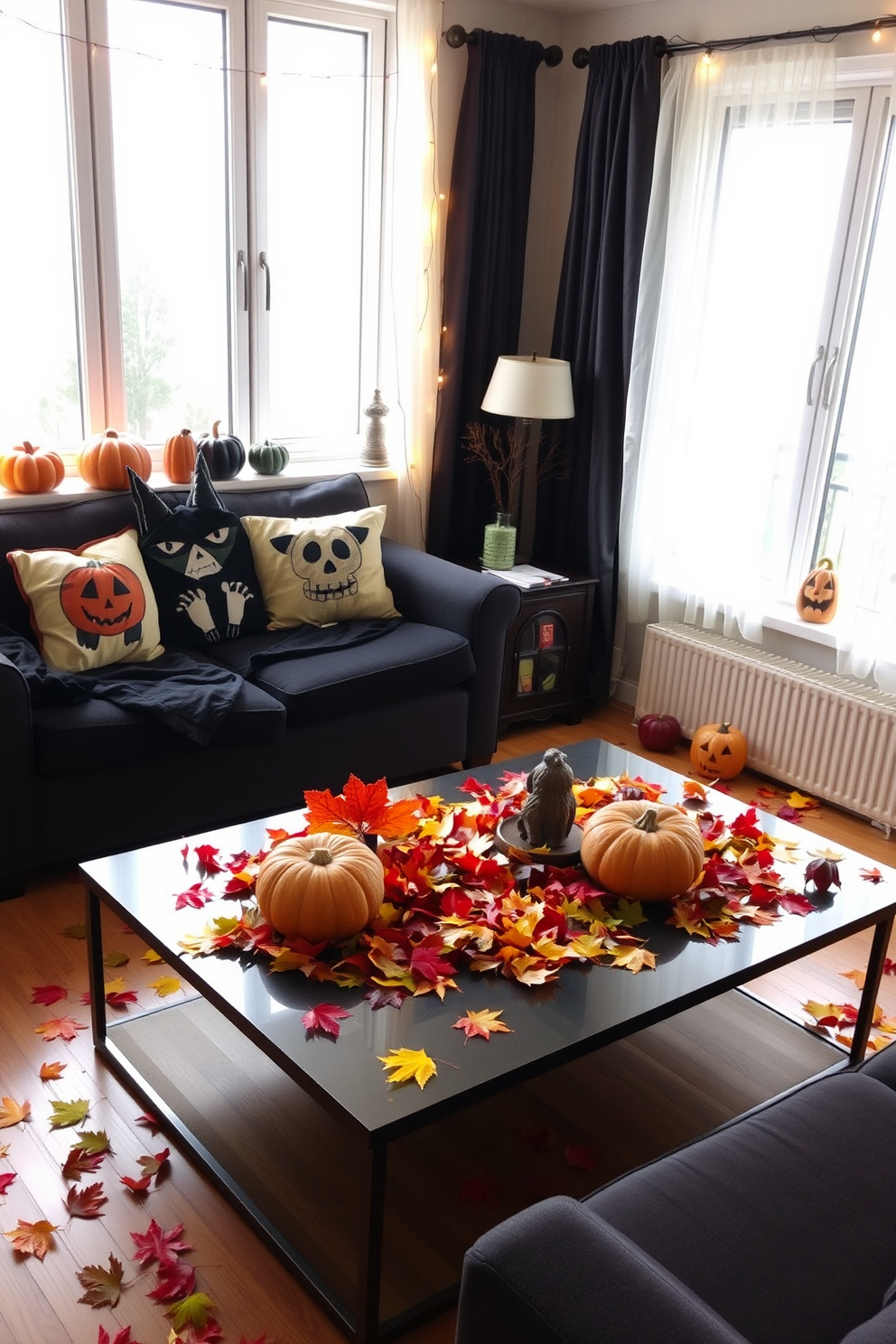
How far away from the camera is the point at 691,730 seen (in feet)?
14.0

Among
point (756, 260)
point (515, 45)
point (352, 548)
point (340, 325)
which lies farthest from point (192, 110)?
point (756, 260)

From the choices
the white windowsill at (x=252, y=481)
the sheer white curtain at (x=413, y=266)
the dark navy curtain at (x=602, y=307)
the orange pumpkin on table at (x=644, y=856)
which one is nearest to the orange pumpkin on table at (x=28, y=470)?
the white windowsill at (x=252, y=481)

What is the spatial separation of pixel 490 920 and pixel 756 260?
2.67 meters

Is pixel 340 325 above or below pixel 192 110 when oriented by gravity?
below

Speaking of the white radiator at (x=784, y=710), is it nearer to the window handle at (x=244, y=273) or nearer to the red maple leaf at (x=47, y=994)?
the window handle at (x=244, y=273)

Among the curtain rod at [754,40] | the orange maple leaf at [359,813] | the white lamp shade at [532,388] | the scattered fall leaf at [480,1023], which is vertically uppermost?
the curtain rod at [754,40]

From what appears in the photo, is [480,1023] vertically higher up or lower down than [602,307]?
lower down

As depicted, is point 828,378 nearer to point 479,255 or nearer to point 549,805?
point 479,255

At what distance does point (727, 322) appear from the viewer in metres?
3.99

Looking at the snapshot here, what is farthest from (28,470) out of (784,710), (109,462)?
(784,710)

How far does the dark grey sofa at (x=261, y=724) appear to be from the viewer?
2.94 m

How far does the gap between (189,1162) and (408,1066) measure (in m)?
0.65

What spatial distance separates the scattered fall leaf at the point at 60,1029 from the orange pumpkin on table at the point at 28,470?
169 centimetres

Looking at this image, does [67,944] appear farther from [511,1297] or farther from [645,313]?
[645,313]
